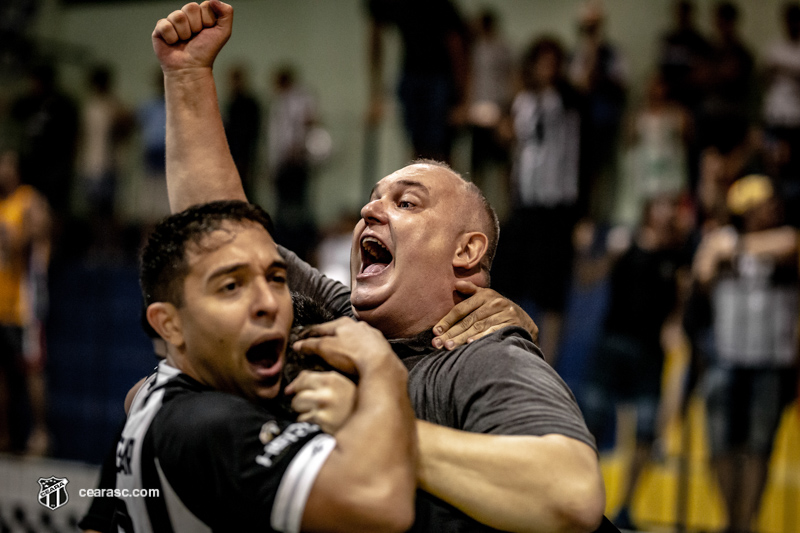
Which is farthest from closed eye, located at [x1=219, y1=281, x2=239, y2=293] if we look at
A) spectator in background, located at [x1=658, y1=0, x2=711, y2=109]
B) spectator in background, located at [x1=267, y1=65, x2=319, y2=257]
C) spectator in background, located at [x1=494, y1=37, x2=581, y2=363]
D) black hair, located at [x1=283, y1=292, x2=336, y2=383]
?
spectator in background, located at [x1=267, y1=65, x2=319, y2=257]

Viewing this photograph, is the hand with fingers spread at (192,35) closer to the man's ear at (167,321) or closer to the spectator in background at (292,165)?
the man's ear at (167,321)

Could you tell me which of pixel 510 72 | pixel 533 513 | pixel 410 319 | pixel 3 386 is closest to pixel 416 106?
pixel 510 72

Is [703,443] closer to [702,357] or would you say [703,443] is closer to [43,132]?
[702,357]

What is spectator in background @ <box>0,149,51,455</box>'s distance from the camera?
6734 millimetres

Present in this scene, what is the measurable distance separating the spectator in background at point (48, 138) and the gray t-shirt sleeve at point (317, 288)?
275 inches

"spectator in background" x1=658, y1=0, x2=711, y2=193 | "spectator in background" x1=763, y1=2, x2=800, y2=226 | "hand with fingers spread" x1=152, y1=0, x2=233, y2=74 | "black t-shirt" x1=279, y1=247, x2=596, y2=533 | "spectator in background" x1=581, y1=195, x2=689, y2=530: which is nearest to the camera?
"black t-shirt" x1=279, y1=247, x2=596, y2=533

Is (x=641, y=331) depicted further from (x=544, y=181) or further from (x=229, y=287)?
(x=229, y=287)

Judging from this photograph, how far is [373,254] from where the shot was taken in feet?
7.91

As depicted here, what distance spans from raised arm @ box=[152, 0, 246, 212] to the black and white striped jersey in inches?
36.0

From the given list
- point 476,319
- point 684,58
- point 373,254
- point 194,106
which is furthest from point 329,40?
point 476,319

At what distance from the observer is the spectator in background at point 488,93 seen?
21.9 feet

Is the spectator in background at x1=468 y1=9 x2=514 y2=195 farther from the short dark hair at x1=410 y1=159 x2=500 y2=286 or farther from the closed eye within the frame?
the closed eye

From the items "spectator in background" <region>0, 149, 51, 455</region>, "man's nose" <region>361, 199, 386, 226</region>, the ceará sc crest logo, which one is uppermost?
"man's nose" <region>361, 199, 386, 226</region>

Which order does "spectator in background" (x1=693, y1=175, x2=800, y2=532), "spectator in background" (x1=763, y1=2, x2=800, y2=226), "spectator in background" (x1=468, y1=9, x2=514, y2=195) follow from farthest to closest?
"spectator in background" (x1=468, y1=9, x2=514, y2=195)
"spectator in background" (x1=763, y1=2, x2=800, y2=226)
"spectator in background" (x1=693, y1=175, x2=800, y2=532)
